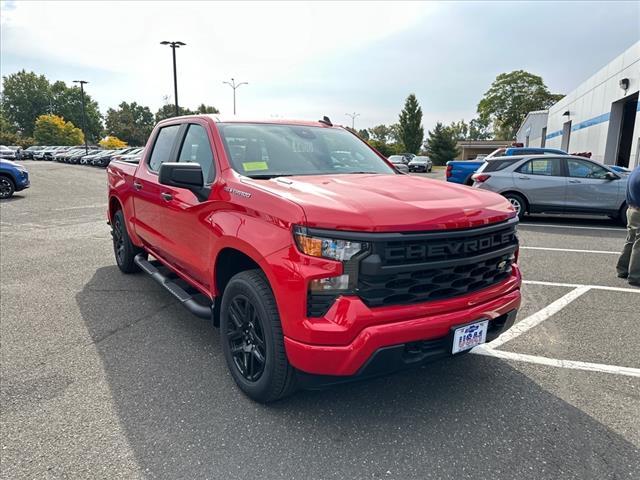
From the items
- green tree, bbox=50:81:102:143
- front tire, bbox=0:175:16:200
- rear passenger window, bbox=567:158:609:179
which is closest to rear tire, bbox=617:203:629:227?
rear passenger window, bbox=567:158:609:179

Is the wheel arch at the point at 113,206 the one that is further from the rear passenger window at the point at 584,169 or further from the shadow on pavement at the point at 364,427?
the rear passenger window at the point at 584,169

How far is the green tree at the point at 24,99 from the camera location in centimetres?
10000

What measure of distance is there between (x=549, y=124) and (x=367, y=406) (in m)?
44.4

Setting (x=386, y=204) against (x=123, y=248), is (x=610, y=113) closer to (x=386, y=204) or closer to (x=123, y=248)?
(x=123, y=248)

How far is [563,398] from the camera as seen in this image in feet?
9.57

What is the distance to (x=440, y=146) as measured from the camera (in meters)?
59.3

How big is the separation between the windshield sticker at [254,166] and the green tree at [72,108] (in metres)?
115

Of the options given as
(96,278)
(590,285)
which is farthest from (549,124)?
(96,278)

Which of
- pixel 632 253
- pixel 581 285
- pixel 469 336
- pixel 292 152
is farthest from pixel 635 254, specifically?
pixel 292 152

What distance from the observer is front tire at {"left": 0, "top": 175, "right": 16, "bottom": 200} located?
14391 mm

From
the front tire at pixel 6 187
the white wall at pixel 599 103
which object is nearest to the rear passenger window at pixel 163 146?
the front tire at pixel 6 187

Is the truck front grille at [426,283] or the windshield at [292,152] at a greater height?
the windshield at [292,152]

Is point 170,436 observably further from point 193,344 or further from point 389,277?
point 389,277

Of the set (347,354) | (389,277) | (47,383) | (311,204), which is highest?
(311,204)
